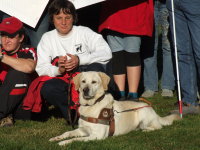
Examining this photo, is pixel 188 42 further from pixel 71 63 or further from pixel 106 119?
pixel 106 119

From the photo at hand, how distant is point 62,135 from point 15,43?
59.3 inches

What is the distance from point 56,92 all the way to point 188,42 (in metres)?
2.14

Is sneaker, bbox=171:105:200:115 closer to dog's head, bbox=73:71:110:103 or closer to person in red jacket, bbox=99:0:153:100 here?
person in red jacket, bbox=99:0:153:100

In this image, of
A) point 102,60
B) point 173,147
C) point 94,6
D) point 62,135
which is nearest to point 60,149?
point 62,135

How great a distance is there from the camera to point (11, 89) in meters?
5.45

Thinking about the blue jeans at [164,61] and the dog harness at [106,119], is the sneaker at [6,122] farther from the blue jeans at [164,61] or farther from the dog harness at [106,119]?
the blue jeans at [164,61]

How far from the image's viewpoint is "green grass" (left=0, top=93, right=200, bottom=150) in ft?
14.9

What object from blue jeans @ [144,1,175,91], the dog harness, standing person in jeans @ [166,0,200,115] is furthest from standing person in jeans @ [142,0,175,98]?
the dog harness

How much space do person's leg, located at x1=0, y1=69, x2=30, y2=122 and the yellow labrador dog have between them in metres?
0.81

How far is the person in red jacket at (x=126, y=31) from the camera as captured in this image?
6.48 m

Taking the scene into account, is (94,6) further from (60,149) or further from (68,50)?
(60,149)

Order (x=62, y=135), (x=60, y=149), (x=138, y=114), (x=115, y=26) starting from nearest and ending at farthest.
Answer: (x=60, y=149) < (x=62, y=135) < (x=138, y=114) < (x=115, y=26)

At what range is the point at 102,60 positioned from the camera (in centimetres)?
554

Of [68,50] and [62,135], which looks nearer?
[62,135]
